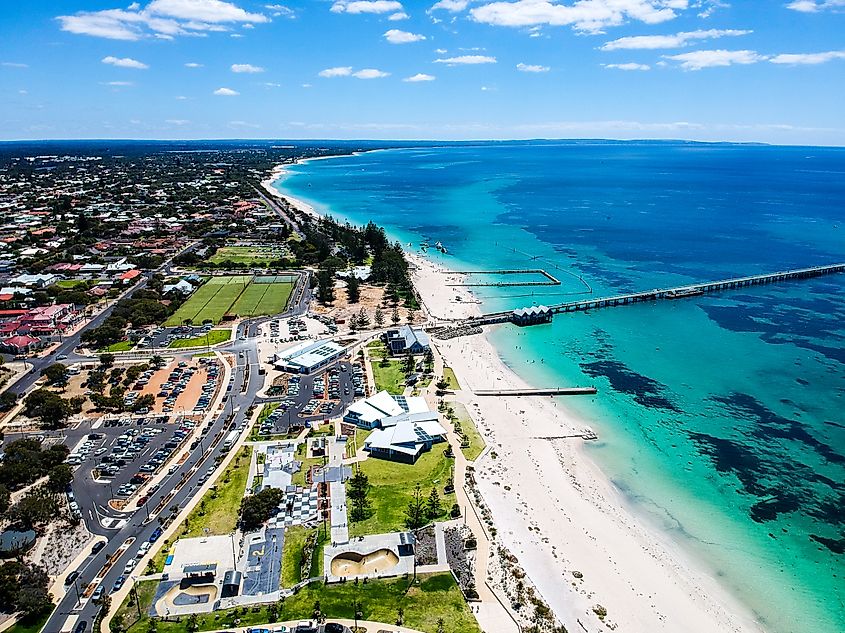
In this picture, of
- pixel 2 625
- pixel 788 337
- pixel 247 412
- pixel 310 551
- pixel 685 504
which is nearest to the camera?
pixel 2 625

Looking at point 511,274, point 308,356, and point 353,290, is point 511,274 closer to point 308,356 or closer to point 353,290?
point 353,290

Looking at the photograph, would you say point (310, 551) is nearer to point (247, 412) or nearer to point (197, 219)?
point (247, 412)

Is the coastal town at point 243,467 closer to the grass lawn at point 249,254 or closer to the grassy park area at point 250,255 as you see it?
the grassy park area at point 250,255

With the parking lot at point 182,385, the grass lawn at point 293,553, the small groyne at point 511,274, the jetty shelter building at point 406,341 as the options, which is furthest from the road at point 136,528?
the small groyne at point 511,274

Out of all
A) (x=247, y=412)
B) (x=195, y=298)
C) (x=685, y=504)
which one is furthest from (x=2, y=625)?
(x=195, y=298)

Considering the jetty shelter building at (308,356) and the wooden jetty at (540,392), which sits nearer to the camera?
the wooden jetty at (540,392)

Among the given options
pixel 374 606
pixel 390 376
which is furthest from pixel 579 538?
pixel 390 376
